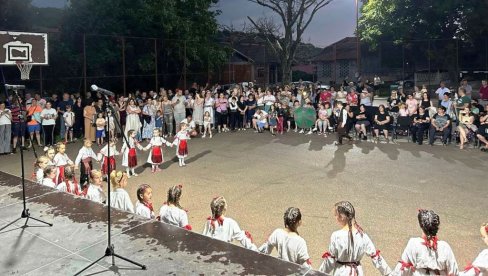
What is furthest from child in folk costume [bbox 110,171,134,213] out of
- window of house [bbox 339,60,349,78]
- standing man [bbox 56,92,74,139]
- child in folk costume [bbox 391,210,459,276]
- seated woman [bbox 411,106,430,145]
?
window of house [bbox 339,60,349,78]

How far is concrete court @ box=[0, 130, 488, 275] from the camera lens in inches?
280

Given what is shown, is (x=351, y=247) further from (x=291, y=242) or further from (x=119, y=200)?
(x=119, y=200)

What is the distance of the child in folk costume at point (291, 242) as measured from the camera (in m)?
4.46

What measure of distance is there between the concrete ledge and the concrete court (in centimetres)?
191

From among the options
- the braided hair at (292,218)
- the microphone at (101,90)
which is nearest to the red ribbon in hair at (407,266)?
the braided hair at (292,218)

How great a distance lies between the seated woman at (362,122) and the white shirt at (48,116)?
1058cm

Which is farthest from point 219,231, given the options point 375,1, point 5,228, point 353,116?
point 375,1

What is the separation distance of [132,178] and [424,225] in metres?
8.06

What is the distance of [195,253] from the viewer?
181 inches

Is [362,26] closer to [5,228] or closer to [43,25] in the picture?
[43,25]

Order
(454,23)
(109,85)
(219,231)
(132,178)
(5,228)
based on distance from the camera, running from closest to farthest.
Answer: (219,231)
(5,228)
(132,178)
(109,85)
(454,23)

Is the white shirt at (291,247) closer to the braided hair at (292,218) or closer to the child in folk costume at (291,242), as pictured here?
the child in folk costume at (291,242)

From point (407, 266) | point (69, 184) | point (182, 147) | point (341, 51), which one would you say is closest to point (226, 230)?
point (407, 266)

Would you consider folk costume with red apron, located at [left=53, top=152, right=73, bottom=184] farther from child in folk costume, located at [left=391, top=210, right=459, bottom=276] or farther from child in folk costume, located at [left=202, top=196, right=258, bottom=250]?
child in folk costume, located at [left=391, top=210, right=459, bottom=276]
